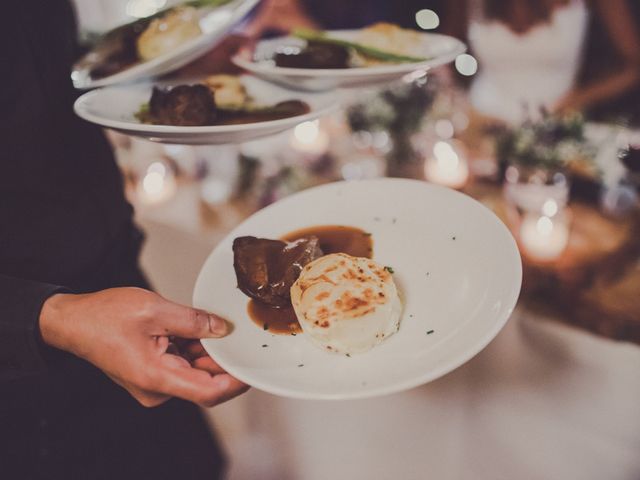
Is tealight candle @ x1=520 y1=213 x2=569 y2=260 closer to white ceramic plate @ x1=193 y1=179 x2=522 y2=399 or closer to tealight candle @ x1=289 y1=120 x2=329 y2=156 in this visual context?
white ceramic plate @ x1=193 y1=179 x2=522 y2=399

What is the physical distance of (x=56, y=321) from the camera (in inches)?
49.9

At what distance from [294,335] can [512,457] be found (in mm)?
1481

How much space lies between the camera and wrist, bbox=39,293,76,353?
49.5 inches

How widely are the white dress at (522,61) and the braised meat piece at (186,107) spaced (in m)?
2.46

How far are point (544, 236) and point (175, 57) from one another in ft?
5.62

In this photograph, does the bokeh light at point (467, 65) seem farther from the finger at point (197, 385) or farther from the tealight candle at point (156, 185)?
the finger at point (197, 385)

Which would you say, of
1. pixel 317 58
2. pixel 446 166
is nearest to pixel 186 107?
pixel 317 58

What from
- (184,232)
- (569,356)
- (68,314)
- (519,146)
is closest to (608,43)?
(519,146)

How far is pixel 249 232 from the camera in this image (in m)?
1.50

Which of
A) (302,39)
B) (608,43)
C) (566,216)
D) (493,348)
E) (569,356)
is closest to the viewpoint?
(302,39)

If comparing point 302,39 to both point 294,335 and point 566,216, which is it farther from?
point 566,216

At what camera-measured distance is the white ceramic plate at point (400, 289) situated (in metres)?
1.05

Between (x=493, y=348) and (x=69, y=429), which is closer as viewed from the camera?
(x=69, y=429)

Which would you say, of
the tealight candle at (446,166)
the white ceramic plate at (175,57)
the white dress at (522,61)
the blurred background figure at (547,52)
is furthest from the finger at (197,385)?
the white dress at (522,61)
